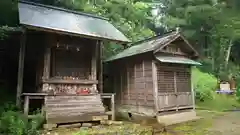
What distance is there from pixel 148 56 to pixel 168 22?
14.7m

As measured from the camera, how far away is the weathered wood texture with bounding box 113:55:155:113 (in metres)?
11.7

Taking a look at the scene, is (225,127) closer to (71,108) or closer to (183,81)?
(183,81)

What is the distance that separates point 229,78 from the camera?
23.2 metres

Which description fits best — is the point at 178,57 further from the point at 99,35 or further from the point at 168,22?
the point at 168,22

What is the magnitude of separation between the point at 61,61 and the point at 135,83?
4.19 m

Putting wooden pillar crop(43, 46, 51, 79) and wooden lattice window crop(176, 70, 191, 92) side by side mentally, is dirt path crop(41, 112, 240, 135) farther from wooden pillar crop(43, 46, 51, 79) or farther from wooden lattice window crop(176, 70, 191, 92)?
wooden pillar crop(43, 46, 51, 79)

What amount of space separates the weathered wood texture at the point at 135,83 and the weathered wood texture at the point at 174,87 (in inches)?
20.6

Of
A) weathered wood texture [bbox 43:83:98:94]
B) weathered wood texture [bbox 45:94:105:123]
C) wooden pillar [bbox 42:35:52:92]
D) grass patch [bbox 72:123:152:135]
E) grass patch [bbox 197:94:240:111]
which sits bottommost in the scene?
grass patch [bbox 72:123:152:135]

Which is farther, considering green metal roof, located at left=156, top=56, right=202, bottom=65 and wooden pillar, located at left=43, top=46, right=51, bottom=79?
green metal roof, located at left=156, top=56, right=202, bottom=65

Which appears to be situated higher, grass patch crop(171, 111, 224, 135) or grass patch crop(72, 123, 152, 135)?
grass patch crop(72, 123, 152, 135)

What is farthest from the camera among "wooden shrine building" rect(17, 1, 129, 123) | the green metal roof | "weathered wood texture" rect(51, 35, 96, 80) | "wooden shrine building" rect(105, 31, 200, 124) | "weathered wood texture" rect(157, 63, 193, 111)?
"weathered wood texture" rect(157, 63, 193, 111)

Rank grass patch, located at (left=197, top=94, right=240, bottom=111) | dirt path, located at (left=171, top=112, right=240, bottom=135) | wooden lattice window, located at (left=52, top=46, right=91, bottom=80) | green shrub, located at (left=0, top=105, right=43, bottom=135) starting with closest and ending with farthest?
green shrub, located at (left=0, top=105, right=43, bottom=135), dirt path, located at (left=171, top=112, right=240, bottom=135), wooden lattice window, located at (left=52, top=46, right=91, bottom=80), grass patch, located at (left=197, top=94, right=240, bottom=111)

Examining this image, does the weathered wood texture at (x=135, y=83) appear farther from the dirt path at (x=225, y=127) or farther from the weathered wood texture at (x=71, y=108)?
the dirt path at (x=225, y=127)

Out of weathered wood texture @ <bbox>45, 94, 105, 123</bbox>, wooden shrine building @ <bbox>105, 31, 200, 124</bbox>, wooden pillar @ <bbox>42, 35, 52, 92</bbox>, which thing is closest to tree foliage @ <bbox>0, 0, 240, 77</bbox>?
wooden shrine building @ <bbox>105, 31, 200, 124</bbox>
